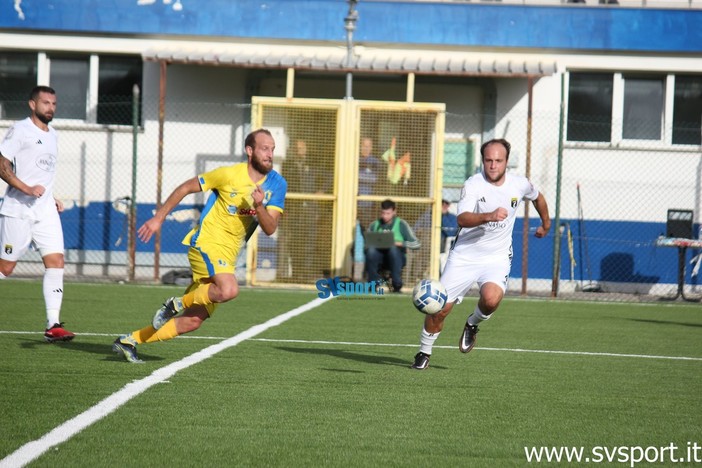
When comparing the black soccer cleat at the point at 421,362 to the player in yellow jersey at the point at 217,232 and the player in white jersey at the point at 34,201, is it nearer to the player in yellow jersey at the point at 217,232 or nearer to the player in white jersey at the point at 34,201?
the player in yellow jersey at the point at 217,232

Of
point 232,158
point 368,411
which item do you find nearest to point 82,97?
point 232,158

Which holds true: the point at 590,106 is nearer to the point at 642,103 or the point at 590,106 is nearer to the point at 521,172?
the point at 642,103

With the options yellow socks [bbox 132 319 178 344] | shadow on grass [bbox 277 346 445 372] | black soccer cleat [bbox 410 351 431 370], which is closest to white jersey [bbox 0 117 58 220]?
yellow socks [bbox 132 319 178 344]

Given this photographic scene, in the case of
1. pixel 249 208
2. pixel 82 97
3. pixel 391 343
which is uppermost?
pixel 82 97

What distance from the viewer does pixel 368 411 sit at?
654 cm

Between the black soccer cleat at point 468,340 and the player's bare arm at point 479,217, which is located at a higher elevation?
the player's bare arm at point 479,217

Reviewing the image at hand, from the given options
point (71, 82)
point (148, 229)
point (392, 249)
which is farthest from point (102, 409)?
point (71, 82)

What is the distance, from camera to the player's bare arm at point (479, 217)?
317 inches

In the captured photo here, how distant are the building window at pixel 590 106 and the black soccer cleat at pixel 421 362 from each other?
1322cm

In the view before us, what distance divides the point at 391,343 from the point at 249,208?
3.03 meters

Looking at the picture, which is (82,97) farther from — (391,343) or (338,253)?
(391,343)

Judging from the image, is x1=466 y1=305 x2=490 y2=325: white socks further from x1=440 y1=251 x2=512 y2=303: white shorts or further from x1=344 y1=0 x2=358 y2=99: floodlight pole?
x1=344 y1=0 x2=358 y2=99: floodlight pole

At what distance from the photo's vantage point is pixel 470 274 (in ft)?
29.6

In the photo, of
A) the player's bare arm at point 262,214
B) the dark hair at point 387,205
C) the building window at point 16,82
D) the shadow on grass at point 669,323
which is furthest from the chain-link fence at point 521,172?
the player's bare arm at point 262,214
